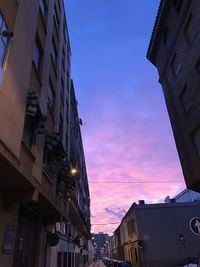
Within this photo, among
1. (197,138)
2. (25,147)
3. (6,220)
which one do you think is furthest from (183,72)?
(6,220)

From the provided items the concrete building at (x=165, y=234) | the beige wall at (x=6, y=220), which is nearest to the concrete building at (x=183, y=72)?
the beige wall at (x=6, y=220)

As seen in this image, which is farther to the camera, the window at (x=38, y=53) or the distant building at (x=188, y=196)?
the distant building at (x=188, y=196)

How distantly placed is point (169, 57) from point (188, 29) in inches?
129

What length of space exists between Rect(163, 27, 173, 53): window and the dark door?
15374mm

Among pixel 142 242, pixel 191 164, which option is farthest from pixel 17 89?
pixel 142 242

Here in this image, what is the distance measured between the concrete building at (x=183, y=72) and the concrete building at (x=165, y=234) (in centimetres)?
1553

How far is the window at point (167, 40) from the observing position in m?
20.4

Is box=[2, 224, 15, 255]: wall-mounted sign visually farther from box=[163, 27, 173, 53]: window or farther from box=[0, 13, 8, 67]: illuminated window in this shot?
box=[163, 27, 173, 53]: window

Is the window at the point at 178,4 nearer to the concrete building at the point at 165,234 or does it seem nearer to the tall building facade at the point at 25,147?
the tall building facade at the point at 25,147

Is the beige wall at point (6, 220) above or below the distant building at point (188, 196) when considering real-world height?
below

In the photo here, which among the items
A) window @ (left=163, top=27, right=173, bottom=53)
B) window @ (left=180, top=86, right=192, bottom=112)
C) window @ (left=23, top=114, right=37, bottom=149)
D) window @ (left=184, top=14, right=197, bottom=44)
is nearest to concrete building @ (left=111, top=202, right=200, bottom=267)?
window @ (left=180, top=86, right=192, bottom=112)

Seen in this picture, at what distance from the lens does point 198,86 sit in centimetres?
1606

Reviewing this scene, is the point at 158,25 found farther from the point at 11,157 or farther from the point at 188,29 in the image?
the point at 11,157

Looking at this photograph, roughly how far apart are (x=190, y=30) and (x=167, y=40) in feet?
12.6
